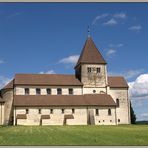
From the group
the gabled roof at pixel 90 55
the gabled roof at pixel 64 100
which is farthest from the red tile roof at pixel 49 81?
the gabled roof at pixel 90 55

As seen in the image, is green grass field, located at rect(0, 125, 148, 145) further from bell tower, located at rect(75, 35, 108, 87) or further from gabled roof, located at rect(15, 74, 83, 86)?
bell tower, located at rect(75, 35, 108, 87)

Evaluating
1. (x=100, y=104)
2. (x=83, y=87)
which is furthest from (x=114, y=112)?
(x=83, y=87)

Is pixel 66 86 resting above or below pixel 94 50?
below

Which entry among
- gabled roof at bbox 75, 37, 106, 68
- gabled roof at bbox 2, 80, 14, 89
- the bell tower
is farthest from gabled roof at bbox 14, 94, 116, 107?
gabled roof at bbox 75, 37, 106, 68

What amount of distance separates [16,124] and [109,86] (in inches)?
868

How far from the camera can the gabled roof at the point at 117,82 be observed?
74669 mm

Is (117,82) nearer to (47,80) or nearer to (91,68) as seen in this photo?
(91,68)

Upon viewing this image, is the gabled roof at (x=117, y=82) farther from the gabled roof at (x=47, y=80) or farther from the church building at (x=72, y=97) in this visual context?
the gabled roof at (x=47, y=80)

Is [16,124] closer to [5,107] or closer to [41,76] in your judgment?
[5,107]

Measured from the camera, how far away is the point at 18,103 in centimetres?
6425

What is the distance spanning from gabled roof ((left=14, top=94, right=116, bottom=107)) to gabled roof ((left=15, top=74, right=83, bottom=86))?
3013 mm

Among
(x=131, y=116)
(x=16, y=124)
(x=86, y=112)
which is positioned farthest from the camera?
(x=131, y=116)

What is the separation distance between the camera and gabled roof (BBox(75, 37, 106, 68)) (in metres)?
73.2

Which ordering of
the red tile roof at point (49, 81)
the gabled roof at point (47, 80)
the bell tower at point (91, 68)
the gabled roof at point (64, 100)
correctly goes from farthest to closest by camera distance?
the bell tower at point (91, 68)
the gabled roof at point (47, 80)
the red tile roof at point (49, 81)
the gabled roof at point (64, 100)
